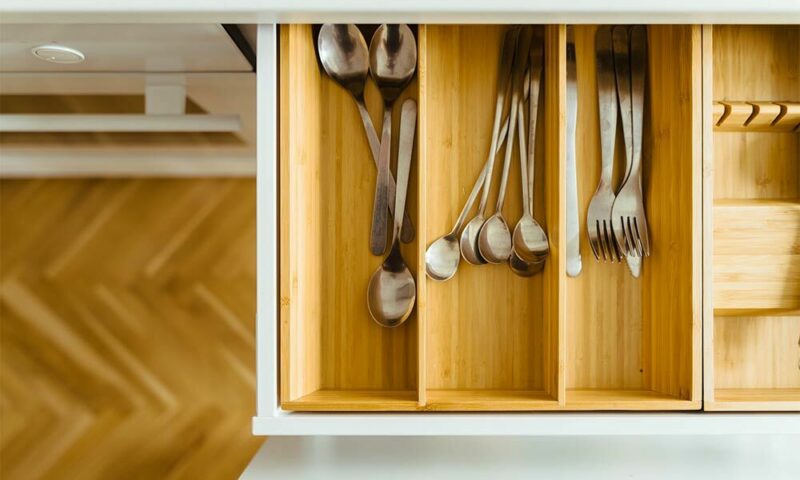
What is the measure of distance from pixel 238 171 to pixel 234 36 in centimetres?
87

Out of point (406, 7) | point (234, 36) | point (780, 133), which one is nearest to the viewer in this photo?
point (406, 7)

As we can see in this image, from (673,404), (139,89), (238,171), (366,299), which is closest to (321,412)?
(366,299)

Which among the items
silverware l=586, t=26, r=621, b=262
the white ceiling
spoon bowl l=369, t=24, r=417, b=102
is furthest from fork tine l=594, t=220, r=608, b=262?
the white ceiling

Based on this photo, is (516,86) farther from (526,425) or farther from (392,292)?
(526,425)

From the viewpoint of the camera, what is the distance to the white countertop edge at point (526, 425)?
0.80 meters

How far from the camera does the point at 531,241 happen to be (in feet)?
3.07

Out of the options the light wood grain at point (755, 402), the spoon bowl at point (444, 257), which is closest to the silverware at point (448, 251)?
the spoon bowl at point (444, 257)

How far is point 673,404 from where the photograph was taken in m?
0.81

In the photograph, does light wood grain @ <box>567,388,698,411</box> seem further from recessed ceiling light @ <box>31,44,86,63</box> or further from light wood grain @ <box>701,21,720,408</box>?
recessed ceiling light @ <box>31,44,86,63</box>

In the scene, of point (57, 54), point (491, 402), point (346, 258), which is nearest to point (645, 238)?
point (491, 402)

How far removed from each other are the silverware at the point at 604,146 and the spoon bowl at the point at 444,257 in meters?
0.20

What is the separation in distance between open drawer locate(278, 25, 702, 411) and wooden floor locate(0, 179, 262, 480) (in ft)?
2.99

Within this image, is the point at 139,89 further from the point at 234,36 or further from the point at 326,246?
the point at 326,246

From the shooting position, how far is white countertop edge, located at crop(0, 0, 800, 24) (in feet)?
2.48
